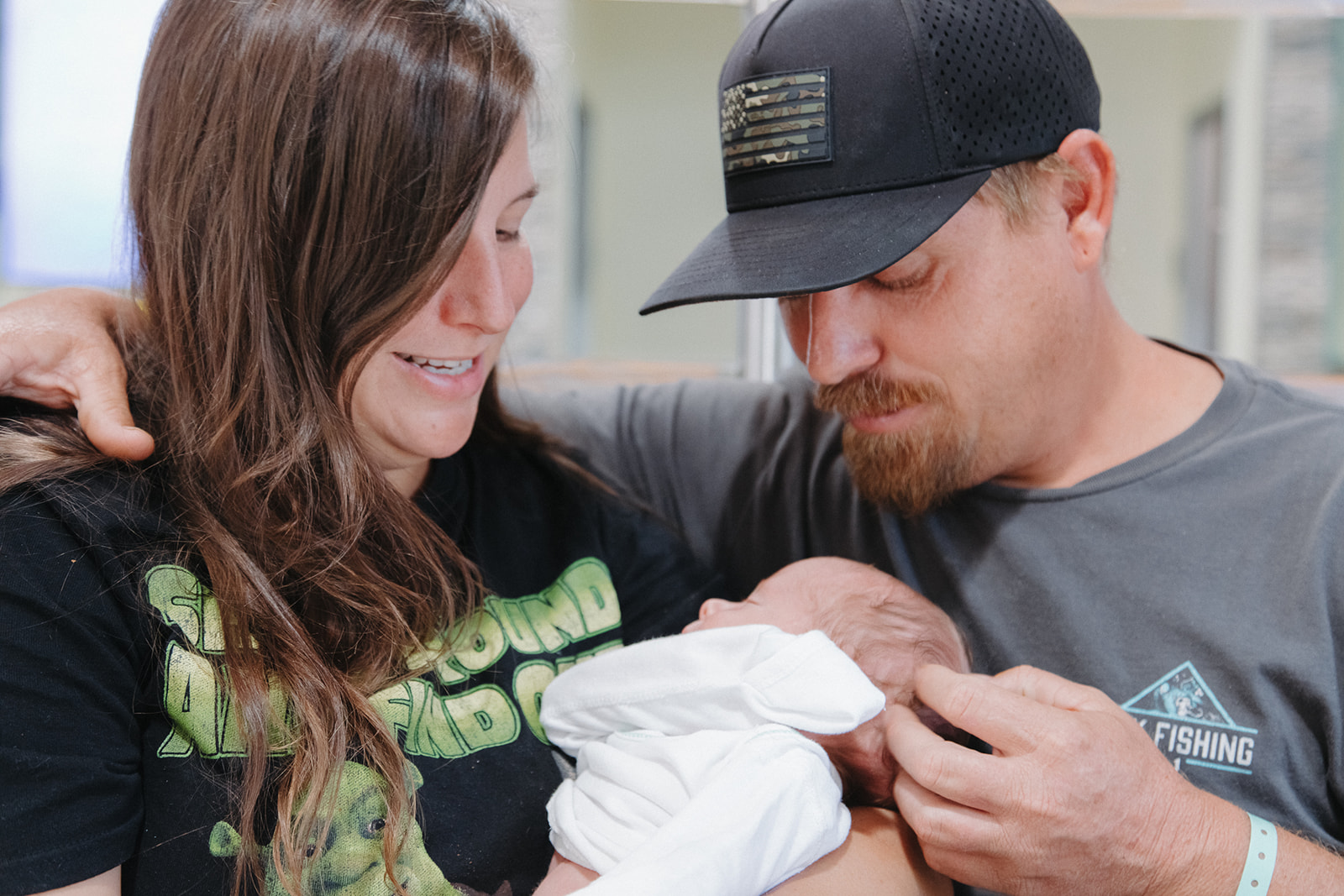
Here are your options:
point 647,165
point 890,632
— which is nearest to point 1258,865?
point 890,632

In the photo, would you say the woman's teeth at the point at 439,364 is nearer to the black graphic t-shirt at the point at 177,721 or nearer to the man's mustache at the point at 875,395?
the black graphic t-shirt at the point at 177,721

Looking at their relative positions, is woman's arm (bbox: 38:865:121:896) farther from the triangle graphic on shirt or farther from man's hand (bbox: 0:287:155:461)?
the triangle graphic on shirt

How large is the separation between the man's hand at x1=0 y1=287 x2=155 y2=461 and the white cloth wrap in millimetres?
698

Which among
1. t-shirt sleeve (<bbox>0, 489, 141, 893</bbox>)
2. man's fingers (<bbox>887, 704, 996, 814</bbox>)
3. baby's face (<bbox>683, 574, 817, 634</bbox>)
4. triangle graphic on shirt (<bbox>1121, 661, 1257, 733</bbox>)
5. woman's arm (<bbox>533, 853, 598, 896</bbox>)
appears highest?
t-shirt sleeve (<bbox>0, 489, 141, 893</bbox>)

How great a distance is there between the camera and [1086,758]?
50.6 inches

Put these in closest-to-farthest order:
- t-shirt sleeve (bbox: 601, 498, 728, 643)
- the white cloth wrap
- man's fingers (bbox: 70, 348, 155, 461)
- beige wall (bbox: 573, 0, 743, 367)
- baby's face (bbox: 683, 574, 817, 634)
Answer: the white cloth wrap, man's fingers (bbox: 70, 348, 155, 461), baby's face (bbox: 683, 574, 817, 634), t-shirt sleeve (bbox: 601, 498, 728, 643), beige wall (bbox: 573, 0, 743, 367)

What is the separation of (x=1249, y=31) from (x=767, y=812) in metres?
7.15

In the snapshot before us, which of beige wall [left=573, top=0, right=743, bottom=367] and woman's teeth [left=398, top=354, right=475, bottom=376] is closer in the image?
woman's teeth [left=398, top=354, right=475, bottom=376]

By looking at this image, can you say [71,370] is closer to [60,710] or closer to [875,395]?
[60,710]

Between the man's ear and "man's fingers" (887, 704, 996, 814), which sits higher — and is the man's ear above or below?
above

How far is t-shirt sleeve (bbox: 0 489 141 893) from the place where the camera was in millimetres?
1095

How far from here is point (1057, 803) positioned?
127 centimetres

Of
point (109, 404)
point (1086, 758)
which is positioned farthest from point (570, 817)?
point (109, 404)

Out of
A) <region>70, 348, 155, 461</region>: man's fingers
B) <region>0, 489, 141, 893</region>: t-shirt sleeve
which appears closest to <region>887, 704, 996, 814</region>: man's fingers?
<region>0, 489, 141, 893</region>: t-shirt sleeve
